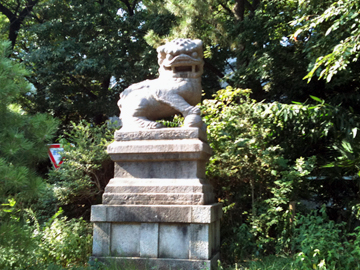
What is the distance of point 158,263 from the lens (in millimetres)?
3928

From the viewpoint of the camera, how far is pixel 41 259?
4383 mm

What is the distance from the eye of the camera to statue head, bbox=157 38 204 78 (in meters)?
4.53

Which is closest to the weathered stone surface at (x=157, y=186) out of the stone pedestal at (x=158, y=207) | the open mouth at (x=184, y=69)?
the stone pedestal at (x=158, y=207)

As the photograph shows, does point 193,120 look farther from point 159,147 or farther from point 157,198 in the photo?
point 157,198

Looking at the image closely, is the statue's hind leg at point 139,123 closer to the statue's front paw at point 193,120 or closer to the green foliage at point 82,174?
the statue's front paw at point 193,120

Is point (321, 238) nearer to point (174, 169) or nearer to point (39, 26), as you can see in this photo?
point (174, 169)

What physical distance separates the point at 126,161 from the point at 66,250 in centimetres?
140

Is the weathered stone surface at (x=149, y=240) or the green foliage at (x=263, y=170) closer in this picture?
the weathered stone surface at (x=149, y=240)

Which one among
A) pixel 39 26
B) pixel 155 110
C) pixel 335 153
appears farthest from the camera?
pixel 39 26

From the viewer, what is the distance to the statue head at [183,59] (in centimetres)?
453

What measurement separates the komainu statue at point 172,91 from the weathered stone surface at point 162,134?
12cm

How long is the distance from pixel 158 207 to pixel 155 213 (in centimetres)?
8

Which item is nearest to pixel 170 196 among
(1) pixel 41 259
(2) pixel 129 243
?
(2) pixel 129 243

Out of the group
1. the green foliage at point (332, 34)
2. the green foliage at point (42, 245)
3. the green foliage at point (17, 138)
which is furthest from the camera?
the green foliage at point (332, 34)
